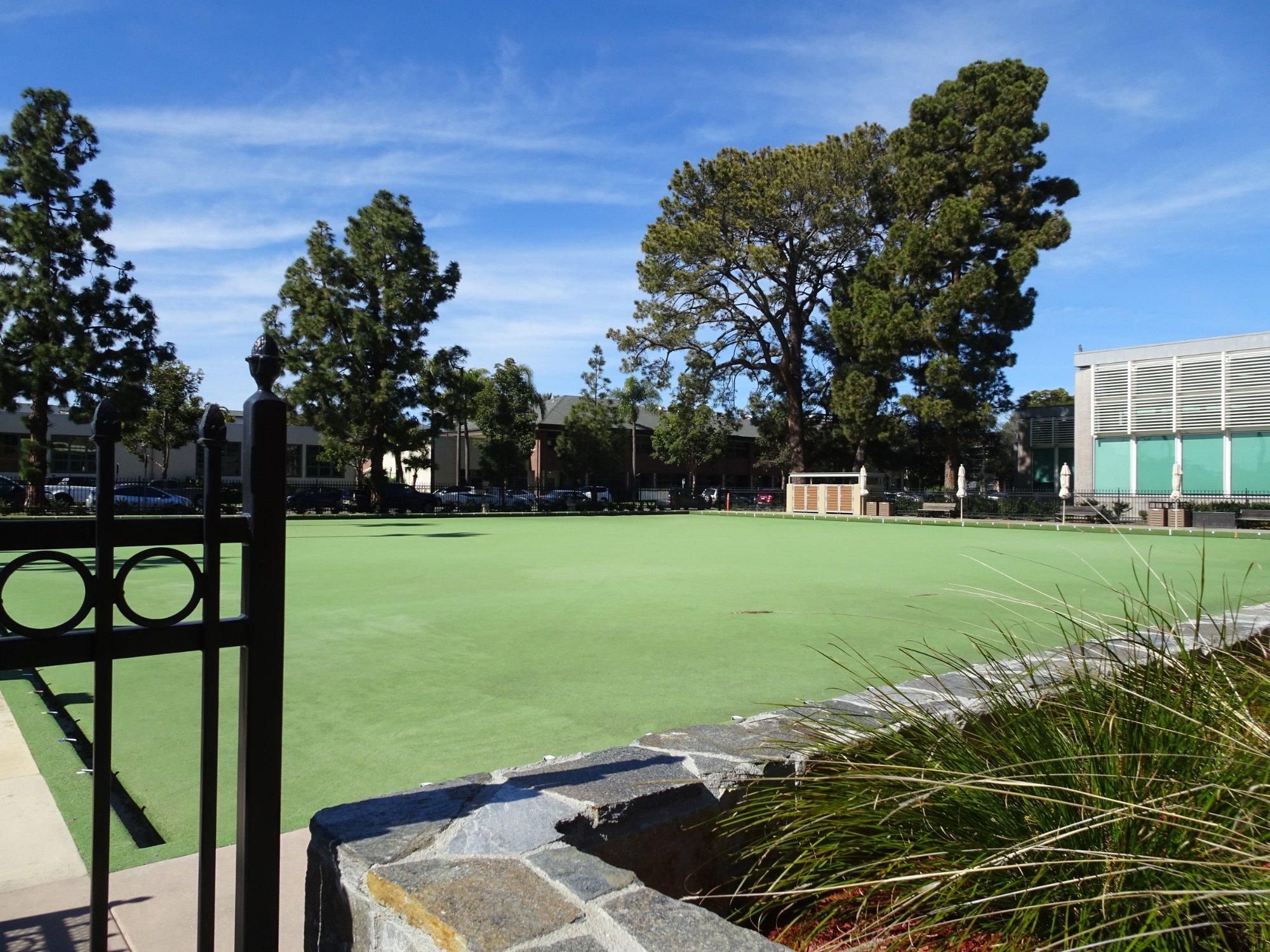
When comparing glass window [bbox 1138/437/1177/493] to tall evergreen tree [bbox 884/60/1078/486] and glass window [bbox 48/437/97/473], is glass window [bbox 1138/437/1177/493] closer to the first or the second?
tall evergreen tree [bbox 884/60/1078/486]

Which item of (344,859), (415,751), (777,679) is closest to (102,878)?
(344,859)

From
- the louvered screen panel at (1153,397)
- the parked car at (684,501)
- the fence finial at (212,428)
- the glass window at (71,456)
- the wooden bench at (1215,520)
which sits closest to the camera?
the fence finial at (212,428)


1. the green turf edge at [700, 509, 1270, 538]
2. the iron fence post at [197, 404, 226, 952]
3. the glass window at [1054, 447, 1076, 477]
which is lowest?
the green turf edge at [700, 509, 1270, 538]

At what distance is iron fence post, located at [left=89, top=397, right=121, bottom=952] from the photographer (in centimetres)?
159

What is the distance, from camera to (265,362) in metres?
1.89

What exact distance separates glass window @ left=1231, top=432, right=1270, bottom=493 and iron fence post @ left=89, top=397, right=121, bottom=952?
3799 cm

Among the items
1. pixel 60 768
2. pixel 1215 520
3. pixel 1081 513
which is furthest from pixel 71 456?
pixel 1215 520

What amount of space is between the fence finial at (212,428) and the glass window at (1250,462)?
3774 centimetres

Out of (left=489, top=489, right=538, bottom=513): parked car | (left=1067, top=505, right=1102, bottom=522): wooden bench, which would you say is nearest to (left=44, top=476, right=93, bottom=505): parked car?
(left=489, top=489, right=538, bottom=513): parked car

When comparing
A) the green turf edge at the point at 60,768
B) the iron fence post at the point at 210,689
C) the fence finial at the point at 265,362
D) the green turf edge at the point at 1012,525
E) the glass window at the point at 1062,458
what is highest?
the glass window at the point at 1062,458

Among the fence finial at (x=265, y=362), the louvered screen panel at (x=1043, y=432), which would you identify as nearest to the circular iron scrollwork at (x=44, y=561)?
the fence finial at (x=265, y=362)

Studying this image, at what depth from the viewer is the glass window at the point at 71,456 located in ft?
151

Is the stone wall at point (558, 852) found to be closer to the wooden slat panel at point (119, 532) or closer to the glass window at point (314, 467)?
the wooden slat panel at point (119, 532)

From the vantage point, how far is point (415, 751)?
13.2 feet
